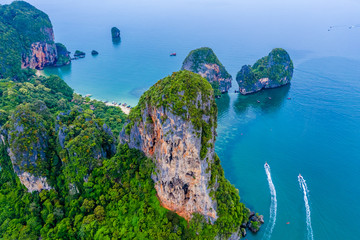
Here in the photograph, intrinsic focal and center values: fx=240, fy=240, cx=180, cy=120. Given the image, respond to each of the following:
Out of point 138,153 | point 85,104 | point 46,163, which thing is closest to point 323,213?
point 138,153

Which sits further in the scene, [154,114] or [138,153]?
[138,153]

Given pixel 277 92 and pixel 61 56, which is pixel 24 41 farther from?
pixel 277 92

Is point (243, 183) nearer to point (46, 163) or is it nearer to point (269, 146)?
point (269, 146)

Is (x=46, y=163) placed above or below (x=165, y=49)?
below

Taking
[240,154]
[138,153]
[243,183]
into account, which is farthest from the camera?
[240,154]

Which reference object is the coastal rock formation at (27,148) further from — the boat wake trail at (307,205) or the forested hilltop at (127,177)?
the boat wake trail at (307,205)

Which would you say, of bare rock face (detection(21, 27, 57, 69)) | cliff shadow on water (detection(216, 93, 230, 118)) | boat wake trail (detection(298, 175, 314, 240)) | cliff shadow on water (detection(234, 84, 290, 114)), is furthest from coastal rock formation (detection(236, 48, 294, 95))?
bare rock face (detection(21, 27, 57, 69))
